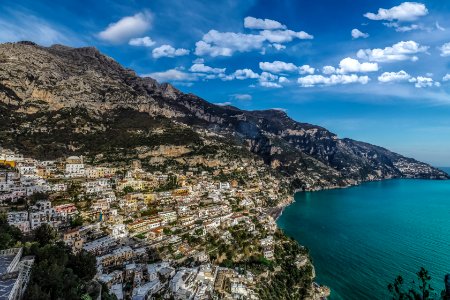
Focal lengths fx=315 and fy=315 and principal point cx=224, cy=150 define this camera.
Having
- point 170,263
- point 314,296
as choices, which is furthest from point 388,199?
point 170,263

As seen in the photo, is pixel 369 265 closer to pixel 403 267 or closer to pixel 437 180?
pixel 403 267

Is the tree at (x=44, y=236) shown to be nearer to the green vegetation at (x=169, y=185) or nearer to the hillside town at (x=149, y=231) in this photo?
the hillside town at (x=149, y=231)

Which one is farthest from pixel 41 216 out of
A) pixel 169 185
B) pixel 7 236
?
pixel 169 185

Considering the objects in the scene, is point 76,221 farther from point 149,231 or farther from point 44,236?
point 44,236

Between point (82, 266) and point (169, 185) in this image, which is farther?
point (169, 185)

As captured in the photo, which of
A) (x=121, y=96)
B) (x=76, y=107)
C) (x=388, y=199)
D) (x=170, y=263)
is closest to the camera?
(x=170, y=263)

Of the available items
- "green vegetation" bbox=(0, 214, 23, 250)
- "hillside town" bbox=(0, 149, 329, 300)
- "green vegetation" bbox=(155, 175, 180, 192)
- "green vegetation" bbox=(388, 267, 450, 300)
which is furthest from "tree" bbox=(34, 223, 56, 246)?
"green vegetation" bbox=(388, 267, 450, 300)
